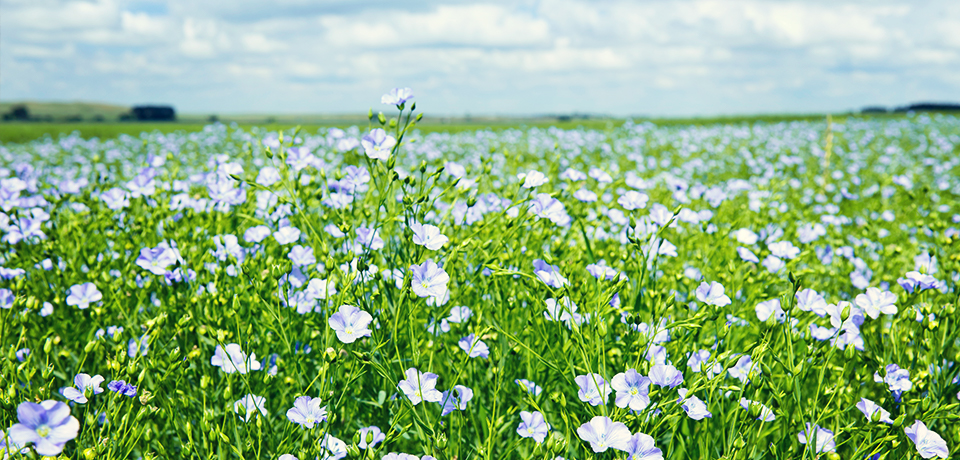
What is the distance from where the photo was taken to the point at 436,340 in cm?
189

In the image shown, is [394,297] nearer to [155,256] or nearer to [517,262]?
[517,262]

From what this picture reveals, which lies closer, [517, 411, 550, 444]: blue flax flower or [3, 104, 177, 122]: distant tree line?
[517, 411, 550, 444]: blue flax flower

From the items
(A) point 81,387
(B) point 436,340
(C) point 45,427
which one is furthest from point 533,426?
(A) point 81,387

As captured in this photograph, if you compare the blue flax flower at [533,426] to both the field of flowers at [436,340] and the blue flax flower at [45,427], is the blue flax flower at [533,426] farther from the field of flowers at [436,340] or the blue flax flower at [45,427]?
the blue flax flower at [45,427]

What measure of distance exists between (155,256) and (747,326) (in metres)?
2.33

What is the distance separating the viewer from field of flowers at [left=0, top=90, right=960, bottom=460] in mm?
1440

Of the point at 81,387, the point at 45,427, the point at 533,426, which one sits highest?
the point at 45,427

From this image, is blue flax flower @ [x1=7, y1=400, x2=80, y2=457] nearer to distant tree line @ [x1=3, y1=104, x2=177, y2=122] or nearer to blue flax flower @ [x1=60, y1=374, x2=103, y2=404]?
blue flax flower @ [x1=60, y1=374, x2=103, y2=404]

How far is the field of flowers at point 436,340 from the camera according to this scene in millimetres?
1440

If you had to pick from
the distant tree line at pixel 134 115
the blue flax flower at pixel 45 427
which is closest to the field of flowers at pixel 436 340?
the blue flax flower at pixel 45 427

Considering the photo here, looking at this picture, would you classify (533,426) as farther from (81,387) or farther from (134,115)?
(134,115)

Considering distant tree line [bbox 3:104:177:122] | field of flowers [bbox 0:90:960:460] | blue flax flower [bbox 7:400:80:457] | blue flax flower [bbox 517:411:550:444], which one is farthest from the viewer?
distant tree line [bbox 3:104:177:122]

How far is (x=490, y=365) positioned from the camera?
6.47 ft

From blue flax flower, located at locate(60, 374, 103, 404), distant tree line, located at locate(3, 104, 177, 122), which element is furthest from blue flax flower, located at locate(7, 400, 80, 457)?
distant tree line, located at locate(3, 104, 177, 122)
